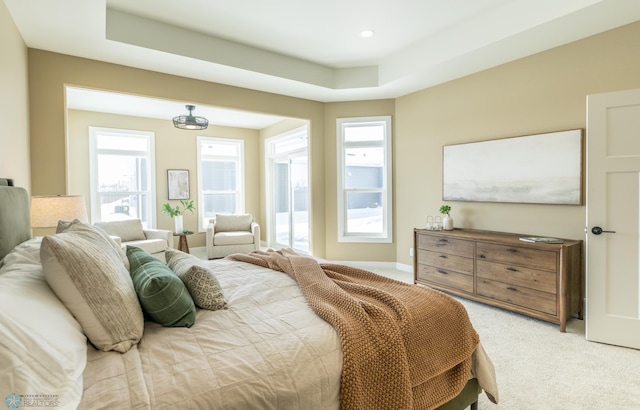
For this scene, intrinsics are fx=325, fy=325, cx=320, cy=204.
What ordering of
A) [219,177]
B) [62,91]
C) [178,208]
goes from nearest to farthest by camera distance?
[62,91] < [178,208] < [219,177]

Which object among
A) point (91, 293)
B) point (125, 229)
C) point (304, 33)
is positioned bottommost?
point (125, 229)

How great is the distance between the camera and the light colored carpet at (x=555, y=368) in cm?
192

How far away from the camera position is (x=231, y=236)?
586 cm

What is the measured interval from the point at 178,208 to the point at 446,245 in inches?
197

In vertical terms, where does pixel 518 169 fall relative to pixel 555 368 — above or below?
above

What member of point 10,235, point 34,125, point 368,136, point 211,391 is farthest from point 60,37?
point 368,136

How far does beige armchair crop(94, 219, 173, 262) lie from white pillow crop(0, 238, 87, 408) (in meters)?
4.03

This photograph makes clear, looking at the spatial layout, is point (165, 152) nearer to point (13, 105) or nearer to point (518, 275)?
point (13, 105)

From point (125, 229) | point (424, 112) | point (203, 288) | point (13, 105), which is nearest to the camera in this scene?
point (203, 288)

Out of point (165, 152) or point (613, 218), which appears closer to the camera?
point (613, 218)

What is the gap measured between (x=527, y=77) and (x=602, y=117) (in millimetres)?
1137

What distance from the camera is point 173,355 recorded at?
3.81ft

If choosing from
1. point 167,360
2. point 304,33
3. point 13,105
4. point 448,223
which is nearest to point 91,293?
point 167,360

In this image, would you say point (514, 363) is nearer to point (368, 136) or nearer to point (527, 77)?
point (527, 77)
